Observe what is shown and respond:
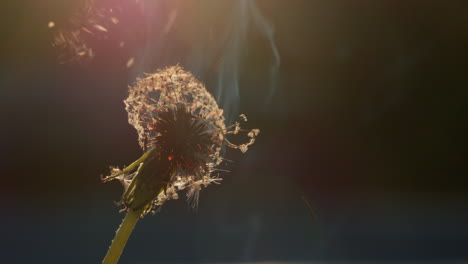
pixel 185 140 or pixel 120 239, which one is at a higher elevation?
pixel 185 140

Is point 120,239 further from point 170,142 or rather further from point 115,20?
point 115,20

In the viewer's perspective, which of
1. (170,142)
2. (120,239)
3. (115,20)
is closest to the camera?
(120,239)

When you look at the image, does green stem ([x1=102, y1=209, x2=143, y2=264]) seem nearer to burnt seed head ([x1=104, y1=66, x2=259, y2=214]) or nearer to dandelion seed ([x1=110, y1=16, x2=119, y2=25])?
burnt seed head ([x1=104, y1=66, x2=259, y2=214])

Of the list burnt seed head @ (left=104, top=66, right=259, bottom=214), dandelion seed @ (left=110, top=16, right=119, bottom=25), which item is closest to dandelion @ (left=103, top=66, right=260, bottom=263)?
burnt seed head @ (left=104, top=66, right=259, bottom=214)

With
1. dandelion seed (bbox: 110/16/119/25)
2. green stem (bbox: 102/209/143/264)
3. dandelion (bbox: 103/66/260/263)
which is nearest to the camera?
green stem (bbox: 102/209/143/264)

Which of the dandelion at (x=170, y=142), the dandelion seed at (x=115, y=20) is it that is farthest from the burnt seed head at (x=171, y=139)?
the dandelion seed at (x=115, y=20)

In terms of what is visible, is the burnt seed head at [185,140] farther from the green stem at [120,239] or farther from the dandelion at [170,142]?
the green stem at [120,239]

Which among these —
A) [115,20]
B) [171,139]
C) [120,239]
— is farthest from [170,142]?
[115,20]
